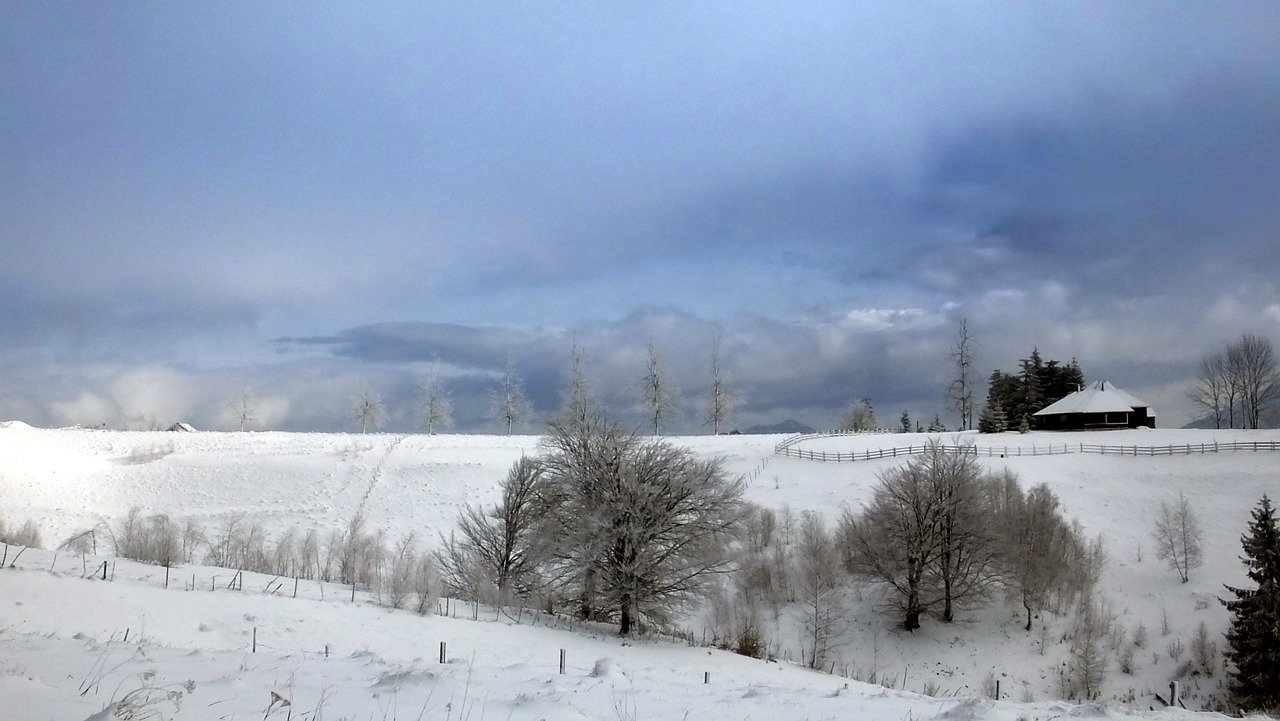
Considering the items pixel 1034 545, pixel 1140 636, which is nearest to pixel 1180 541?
pixel 1034 545

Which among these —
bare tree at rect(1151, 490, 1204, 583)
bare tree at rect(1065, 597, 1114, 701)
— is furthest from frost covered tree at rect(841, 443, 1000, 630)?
bare tree at rect(1151, 490, 1204, 583)

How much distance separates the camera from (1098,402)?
74562 millimetres

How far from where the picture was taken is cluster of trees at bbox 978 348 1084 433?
8819 centimetres

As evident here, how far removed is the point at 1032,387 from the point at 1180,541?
5135 cm

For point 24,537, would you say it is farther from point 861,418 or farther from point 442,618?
point 861,418

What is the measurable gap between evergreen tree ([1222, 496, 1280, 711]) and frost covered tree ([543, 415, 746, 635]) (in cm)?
Answer: 2194

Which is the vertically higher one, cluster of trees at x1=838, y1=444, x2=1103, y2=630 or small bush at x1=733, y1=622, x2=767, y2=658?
cluster of trees at x1=838, y1=444, x2=1103, y2=630

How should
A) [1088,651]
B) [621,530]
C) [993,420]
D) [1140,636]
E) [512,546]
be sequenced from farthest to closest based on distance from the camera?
[993,420], [512,546], [1140,636], [1088,651], [621,530]

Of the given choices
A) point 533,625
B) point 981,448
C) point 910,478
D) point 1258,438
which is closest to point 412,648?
point 533,625

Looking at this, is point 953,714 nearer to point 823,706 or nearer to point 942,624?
point 823,706

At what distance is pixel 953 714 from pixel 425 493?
50.0m

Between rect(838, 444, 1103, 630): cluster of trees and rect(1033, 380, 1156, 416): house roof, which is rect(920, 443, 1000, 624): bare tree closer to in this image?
A: rect(838, 444, 1103, 630): cluster of trees

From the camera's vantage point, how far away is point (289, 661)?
478 inches

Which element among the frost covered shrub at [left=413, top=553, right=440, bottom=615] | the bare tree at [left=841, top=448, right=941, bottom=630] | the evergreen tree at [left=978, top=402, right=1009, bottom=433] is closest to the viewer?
the frost covered shrub at [left=413, top=553, right=440, bottom=615]
